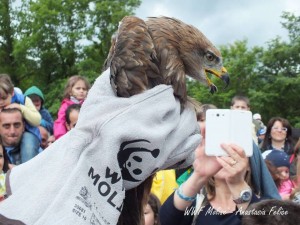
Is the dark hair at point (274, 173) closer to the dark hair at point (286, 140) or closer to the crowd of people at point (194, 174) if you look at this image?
the crowd of people at point (194, 174)

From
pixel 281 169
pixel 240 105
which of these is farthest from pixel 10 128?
pixel 240 105

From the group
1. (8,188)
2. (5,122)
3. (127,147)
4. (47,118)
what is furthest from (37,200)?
(47,118)

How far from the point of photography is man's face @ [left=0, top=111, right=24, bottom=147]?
433 centimetres

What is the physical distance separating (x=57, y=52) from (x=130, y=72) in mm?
25274

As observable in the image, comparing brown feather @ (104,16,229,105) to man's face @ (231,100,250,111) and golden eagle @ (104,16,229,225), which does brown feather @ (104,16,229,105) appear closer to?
golden eagle @ (104,16,229,225)

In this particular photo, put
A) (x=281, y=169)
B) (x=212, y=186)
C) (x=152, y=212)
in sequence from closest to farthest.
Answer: (x=212, y=186)
(x=152, y=212)
(x=281, y=169)

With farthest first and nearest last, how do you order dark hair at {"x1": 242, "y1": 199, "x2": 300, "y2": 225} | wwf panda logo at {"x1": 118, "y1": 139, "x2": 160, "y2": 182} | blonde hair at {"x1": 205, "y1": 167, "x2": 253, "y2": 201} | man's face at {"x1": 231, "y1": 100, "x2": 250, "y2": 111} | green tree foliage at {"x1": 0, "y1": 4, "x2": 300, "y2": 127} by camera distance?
green tree foliage at {"x1": 0, "y1": 4, "x2": 300, "y2": 127} < man's face at {"x1": 231, "y1": 100, "x2": 250, "y2": 111} < blonde hair at {"x1": 205, "y1": 167, "x2": 253, "y2": 201} < dark hair at {"x1": 242, "y1": 199, "x2": 300, "y2": 225} < wwf panda logo at {"x1": 118, "y1": 139, "x2": 160, "y2": 182}

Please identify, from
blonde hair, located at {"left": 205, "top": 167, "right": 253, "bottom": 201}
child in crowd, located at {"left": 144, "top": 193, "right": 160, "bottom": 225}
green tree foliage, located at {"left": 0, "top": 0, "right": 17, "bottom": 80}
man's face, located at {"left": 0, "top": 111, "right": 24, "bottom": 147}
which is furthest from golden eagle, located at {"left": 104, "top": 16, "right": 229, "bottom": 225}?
green tree foliage, located at {"left": 0, "top": 0, "right": 17, "bottom": 80}

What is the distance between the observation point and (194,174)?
8.61 ft

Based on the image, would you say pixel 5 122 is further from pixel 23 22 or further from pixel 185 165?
pixel 23 22

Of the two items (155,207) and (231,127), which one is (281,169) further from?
(231,127)

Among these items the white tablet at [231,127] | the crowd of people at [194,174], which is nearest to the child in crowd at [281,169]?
the crowd of people at [194,174]

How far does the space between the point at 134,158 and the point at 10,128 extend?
10.9 feet

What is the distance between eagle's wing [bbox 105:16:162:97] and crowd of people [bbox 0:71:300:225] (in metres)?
0.23
